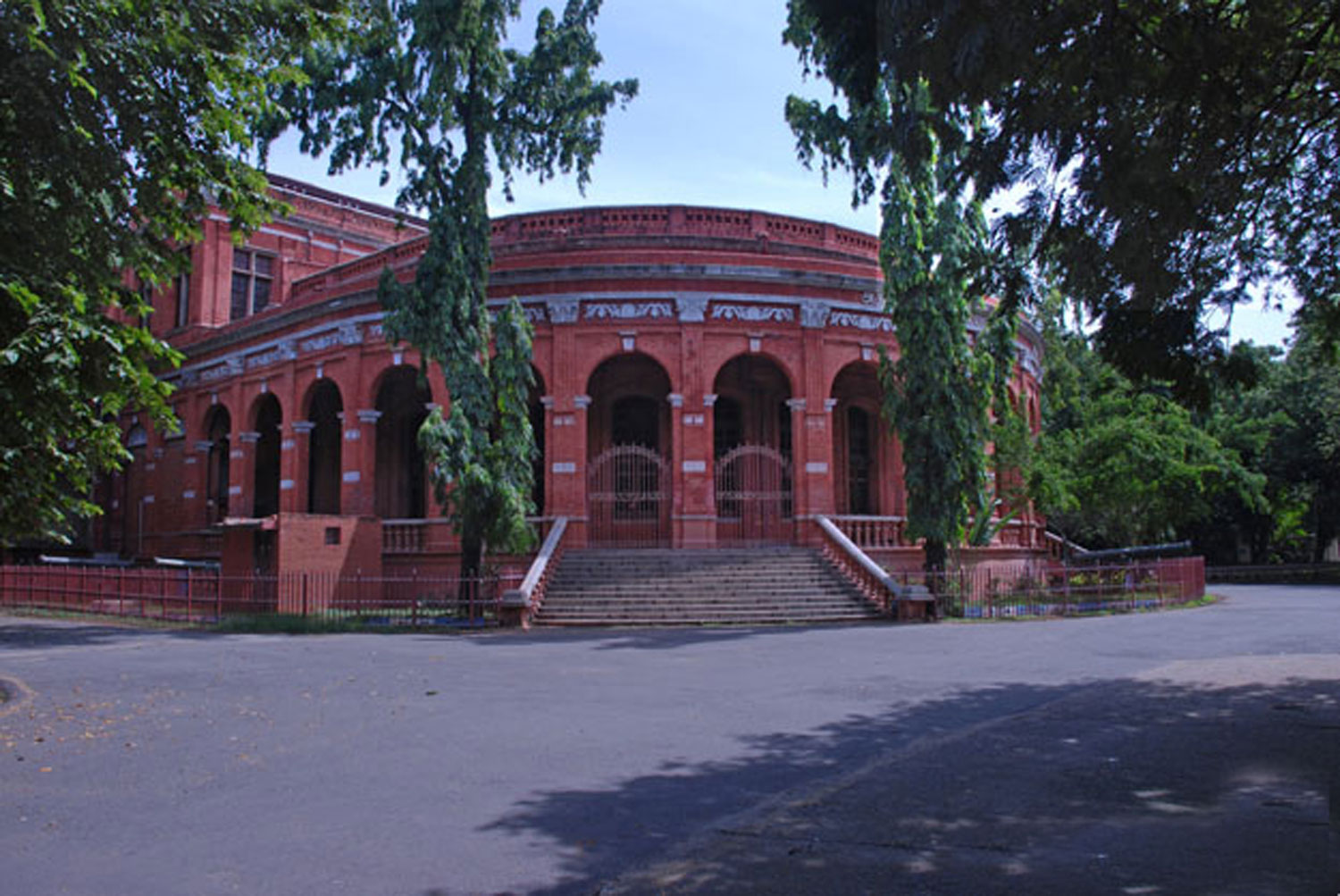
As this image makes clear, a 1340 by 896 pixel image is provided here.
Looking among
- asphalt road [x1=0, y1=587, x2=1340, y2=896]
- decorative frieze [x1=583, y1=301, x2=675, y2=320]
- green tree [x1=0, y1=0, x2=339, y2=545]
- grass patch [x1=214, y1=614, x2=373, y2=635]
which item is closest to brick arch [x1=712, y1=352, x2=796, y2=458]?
decorative frieze [x1=583, y1=301, x2=675, y2=320]

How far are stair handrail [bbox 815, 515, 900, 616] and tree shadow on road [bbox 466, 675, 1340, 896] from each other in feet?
35.6

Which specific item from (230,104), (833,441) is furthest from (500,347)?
(833,441)

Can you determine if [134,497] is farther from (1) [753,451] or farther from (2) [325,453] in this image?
(1) [753,451]

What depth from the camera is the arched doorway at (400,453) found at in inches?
1080

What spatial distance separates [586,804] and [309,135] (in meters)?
18.2

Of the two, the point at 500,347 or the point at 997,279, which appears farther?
the point at 500,347

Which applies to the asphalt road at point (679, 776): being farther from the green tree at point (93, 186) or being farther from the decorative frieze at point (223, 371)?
the decorative frieze at point (223, 371)

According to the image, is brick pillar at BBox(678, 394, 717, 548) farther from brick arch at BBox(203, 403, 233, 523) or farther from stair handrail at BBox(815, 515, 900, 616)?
brick arch at BBox(203, 403, 233, 523)

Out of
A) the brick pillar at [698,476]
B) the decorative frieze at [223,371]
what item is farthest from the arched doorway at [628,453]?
the decorative frieze at [223,371]

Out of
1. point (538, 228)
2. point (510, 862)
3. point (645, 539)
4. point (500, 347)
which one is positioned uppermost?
point (538, 228)

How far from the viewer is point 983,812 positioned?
17.3 feet

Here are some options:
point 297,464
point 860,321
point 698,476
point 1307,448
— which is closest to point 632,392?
point 698,476

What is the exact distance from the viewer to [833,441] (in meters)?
26.8

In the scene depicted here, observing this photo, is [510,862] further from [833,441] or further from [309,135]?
[833,441]
